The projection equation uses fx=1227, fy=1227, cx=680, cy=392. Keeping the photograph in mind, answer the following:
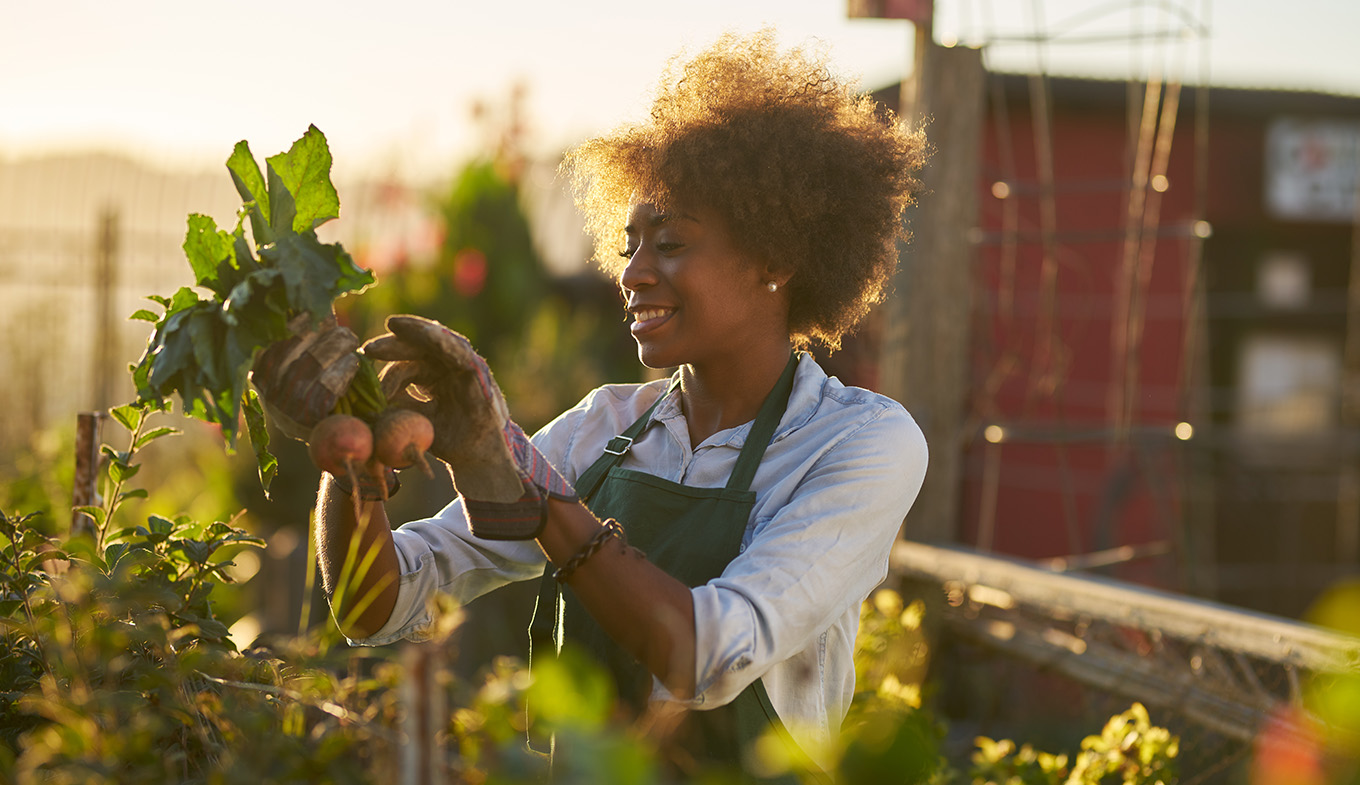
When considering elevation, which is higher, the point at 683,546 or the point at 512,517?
the point at 512,517

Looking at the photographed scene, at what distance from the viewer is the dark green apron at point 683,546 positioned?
1.89 meters

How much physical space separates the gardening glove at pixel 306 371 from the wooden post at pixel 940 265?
9.38 feet

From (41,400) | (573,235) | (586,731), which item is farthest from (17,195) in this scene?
(586,731)

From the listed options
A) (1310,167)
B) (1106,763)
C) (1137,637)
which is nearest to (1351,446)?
(1310,167)

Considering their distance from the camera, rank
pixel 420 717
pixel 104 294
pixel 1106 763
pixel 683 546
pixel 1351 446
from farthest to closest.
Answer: pixel 1351 446, pixel 104 294, pixel 1106 763, pixel 683 546, pixel 420 717

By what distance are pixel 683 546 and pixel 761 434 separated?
0.24 metres

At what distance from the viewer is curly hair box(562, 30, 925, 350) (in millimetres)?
2205

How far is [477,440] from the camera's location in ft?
5.36

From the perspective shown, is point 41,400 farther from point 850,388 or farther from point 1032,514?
point 850,388

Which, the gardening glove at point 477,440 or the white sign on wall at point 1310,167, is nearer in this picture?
the gardening glove at point 477,440

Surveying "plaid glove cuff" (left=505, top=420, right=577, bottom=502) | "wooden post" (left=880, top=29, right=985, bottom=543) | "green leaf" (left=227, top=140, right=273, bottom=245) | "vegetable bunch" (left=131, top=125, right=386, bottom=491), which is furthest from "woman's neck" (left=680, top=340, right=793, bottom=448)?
"wooden post" (left=880, top=29, right=985, bottom=543)

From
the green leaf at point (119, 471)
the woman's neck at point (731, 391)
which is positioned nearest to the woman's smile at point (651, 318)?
the woman's neck at point (731, 391)

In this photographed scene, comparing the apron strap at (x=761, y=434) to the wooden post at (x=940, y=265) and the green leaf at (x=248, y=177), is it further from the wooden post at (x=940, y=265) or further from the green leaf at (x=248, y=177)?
the wooden post at (x=940, y=265)

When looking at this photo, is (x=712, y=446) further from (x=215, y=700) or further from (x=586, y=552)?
(x=215, y=700)
